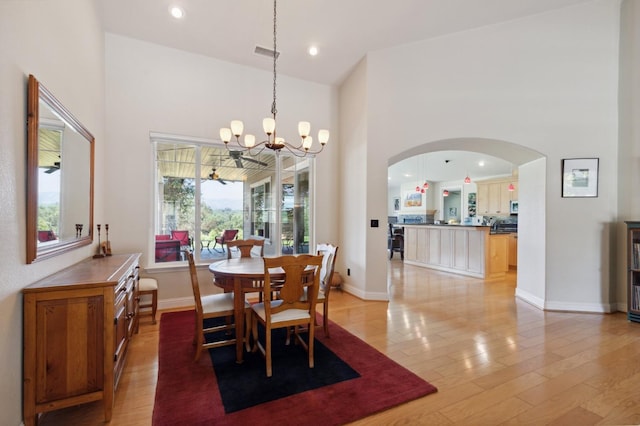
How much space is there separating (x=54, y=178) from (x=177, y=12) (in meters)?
2.49

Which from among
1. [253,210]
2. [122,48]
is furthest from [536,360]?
[122,48]

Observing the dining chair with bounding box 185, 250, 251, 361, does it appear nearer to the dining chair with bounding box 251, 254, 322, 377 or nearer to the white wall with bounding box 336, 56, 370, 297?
the dining chair with bounding box 251, 254, 322, 377

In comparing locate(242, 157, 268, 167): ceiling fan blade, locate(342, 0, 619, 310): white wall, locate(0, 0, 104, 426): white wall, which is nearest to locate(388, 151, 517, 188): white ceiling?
locate(342, 0, 619, 310): white wall

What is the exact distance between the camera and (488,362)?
8.13 ft

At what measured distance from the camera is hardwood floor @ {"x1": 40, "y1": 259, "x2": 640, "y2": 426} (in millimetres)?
1835

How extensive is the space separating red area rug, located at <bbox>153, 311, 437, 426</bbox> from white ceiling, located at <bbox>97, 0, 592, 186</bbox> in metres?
3.77

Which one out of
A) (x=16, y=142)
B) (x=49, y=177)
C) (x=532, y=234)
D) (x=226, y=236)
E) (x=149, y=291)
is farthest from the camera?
(x=226, y=236)

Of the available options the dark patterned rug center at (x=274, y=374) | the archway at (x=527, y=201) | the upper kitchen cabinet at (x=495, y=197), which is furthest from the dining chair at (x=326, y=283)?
the upper kitchen cabinet at (x=495, y=197)

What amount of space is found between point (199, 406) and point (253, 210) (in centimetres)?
315

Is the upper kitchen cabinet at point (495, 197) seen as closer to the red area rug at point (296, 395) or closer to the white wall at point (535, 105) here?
the white wall at point (535, 105)

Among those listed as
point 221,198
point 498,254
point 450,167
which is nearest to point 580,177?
point 498,254

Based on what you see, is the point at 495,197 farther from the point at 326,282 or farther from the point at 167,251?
the point at 167,251

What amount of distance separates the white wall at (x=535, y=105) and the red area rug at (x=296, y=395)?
210 cm

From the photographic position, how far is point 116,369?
78.5 inches
